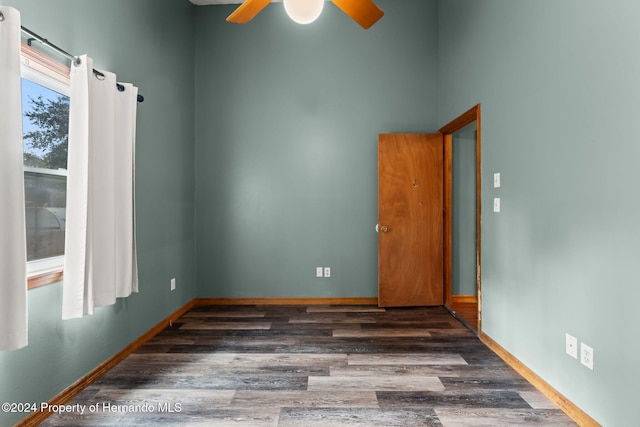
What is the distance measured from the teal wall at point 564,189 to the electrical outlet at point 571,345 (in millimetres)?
32

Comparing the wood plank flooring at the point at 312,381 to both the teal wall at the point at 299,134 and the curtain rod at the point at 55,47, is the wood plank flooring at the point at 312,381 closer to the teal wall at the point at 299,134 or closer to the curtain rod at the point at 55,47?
the teal wall at the point at 299,134

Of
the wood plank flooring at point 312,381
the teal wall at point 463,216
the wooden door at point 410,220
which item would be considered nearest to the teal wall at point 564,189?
the wood plank flooring at point 312,381

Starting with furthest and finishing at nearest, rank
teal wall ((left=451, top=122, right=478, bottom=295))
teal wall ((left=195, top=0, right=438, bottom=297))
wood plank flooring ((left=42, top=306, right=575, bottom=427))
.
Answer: teal wall ((left=451, top=122, right=478, bottom=295)), teal wall ((left=195, top=0, right=438, bottom=297)), wood plank flooring ((left=42, top=306, right=575, bottom=427))

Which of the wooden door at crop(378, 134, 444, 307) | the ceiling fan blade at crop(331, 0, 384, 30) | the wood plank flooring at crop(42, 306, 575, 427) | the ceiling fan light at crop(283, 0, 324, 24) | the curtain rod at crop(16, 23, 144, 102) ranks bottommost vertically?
the wood plank flooring at crop(42, 306, 575, 427)

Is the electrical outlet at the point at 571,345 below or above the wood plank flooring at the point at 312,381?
above

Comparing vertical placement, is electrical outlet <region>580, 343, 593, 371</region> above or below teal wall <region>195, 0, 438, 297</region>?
below

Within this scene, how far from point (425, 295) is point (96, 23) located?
372 cm

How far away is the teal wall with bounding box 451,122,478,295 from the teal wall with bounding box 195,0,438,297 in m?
0.46

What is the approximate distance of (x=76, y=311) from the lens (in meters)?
2.03

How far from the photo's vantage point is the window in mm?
1899

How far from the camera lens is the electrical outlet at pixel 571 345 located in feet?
6.35

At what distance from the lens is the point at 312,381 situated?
7.56 ft

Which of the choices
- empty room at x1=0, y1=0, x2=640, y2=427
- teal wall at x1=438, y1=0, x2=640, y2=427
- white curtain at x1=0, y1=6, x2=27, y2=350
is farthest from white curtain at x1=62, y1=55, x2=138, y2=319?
teal wall at x1=438, y1=0, x2=640, y2=427

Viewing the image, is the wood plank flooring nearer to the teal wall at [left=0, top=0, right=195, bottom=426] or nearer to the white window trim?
the teal wall at [left=0, top=0, right=195, bottom=426]
